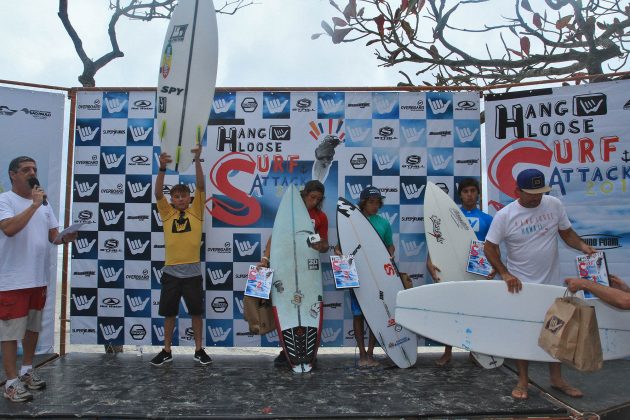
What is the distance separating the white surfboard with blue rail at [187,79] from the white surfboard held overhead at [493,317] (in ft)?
7.19

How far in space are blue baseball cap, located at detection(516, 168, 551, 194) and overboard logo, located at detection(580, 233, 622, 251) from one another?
1445mm

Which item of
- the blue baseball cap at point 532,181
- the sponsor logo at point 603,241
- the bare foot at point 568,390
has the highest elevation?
the blue baseball cap at point 532,181

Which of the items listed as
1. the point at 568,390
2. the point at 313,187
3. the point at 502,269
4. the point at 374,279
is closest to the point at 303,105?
the point at 313,187

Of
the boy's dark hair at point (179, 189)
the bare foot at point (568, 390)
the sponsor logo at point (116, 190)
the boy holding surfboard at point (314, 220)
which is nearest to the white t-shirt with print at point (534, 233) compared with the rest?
the bare foot at point (568, 390)

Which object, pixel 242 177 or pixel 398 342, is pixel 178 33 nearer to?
pixel 242 177

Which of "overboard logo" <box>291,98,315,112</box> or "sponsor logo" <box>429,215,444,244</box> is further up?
"overboard logo" <box>291,98,315,112</box>

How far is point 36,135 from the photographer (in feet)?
14.3

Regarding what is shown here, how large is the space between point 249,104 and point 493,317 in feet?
9.03

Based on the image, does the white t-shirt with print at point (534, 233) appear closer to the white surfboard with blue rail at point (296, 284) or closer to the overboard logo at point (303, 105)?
the white surfboard with blue rail at point (296, 284)

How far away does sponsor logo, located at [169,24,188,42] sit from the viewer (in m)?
4.16

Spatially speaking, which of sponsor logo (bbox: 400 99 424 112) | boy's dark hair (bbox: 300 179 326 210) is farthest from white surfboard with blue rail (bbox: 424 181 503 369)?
boy's dark hair (bbox: 300 179 326 210)

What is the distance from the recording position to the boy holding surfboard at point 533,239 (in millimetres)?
3225

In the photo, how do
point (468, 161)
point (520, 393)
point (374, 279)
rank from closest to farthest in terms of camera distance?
point (520, 393)
point (374, 279)
point (468, 161)

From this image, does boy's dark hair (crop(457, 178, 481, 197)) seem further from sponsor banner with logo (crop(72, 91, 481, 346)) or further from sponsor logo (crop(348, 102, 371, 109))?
sponsor logo (crop(348, 102, 371, 109))
